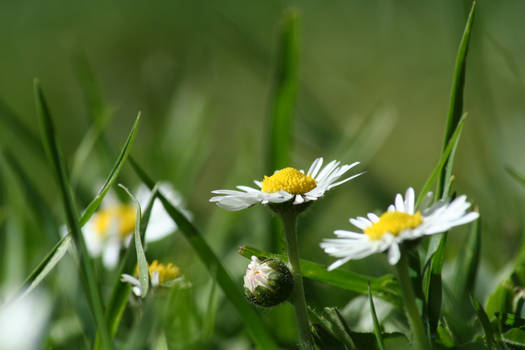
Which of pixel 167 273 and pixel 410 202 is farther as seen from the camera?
pixel 167 273

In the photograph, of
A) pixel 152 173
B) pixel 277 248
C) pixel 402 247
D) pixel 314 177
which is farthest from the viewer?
pixel 152 173

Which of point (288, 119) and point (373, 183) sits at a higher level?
point (288, 119)

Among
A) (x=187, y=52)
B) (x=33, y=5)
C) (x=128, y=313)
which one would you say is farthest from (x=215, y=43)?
(x=128, y=313)

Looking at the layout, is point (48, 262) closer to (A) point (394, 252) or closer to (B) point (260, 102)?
(A) point (394, 252)

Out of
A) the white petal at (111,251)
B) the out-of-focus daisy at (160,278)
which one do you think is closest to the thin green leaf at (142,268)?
the out-of-focus daisy at (160,278)

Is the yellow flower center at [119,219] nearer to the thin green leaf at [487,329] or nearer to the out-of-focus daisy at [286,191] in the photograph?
the out-of-focus daisy at [286,191]

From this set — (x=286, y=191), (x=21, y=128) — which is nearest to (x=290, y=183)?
(x=286, y=191)

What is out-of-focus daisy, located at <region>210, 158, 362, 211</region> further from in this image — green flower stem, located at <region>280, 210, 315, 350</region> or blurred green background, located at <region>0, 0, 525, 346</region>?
blurred green background, located at <region>0, 0, 525, 346</region>

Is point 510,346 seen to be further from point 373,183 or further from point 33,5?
point 33,5
